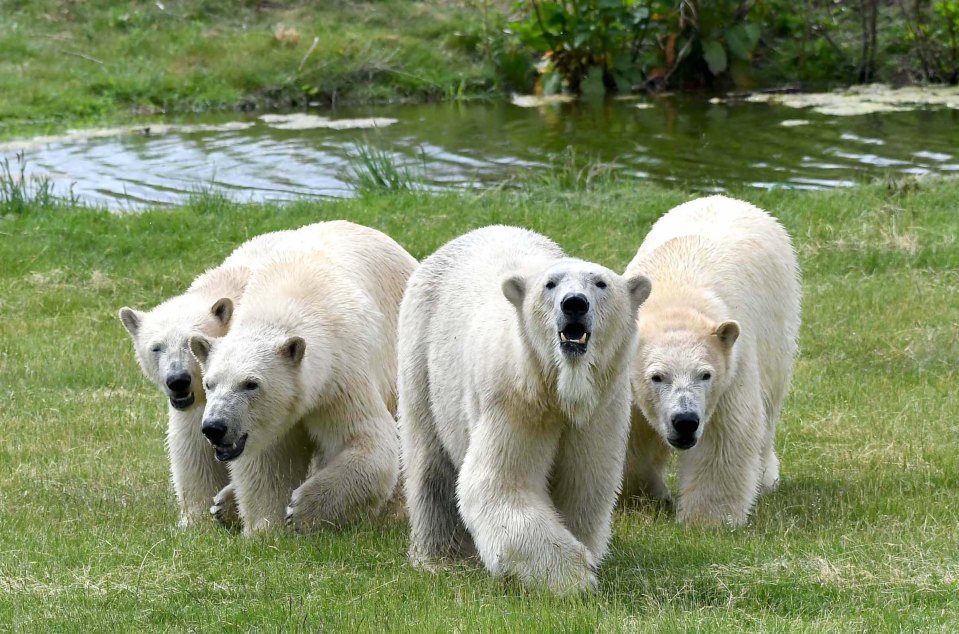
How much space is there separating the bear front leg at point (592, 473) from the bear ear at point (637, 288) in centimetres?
38

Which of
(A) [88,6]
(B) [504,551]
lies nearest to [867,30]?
(A) [88,6]

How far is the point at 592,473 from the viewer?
5.34 meters

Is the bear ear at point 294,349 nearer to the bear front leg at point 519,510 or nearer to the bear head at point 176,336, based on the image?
the bear head at point 176,336

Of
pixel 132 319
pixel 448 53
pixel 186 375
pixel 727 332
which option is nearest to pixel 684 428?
pixel 727 332

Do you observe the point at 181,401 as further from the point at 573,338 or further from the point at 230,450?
the point at 573,338

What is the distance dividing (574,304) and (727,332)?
1630mm

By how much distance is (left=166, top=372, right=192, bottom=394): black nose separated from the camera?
6.49 meters

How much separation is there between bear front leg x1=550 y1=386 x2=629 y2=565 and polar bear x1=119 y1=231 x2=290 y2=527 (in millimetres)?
2074

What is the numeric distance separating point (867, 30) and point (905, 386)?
53.9 ft

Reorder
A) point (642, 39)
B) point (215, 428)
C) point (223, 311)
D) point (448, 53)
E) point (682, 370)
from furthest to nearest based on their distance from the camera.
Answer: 1. point (448, 53)
2. point (642, 39)
3. point (223, 311)
4. point (682, 370)
5. point (215, 428)

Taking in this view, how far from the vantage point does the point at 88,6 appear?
26.3 meters

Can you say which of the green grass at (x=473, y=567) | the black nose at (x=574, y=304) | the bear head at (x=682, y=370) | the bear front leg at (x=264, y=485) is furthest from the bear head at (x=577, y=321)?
the bear front leg at (x=264, y=485)

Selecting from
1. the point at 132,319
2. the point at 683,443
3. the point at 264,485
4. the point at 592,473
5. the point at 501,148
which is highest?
the point at 132,319

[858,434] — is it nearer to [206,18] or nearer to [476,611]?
[476,611]
